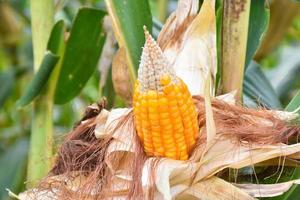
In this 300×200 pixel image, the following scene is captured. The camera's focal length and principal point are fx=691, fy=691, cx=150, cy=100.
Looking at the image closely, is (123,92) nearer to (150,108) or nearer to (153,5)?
(150,108)

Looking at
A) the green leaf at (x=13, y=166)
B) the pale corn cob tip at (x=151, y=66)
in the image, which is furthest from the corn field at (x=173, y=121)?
the green leaf at (x=13, y=166)

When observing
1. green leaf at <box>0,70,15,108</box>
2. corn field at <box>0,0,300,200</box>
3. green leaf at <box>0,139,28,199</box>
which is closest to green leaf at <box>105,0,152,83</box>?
corn field at <box>0,0,300,200</box>

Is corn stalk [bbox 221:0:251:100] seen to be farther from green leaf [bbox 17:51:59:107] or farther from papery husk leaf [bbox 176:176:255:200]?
green leaf [bbox 17:51:59:107]

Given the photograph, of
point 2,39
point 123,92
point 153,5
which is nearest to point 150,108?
point 123,92

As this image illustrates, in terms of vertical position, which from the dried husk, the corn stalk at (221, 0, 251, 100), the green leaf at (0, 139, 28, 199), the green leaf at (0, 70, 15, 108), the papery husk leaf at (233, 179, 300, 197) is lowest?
the green leaf at (0, 139, 28, 199)

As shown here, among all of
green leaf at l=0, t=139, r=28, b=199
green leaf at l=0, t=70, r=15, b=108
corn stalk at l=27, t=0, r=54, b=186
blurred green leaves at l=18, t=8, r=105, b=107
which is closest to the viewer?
corn stalk at l=27, t=0, r=54, b=186

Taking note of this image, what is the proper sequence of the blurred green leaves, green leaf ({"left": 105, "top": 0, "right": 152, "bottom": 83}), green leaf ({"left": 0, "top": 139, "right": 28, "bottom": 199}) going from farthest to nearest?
green leaf ({"left": 0, "top": 139, "right": 28, "bottom": 199}) < the blurred green leaves < green leaf ({"left": 105, "top": 0, "right": 152, "bottom": 83})

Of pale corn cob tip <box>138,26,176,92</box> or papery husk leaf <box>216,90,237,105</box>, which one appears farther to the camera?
papery husk leaf <box>216,90,237,105</box>

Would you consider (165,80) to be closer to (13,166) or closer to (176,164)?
(176,164)
